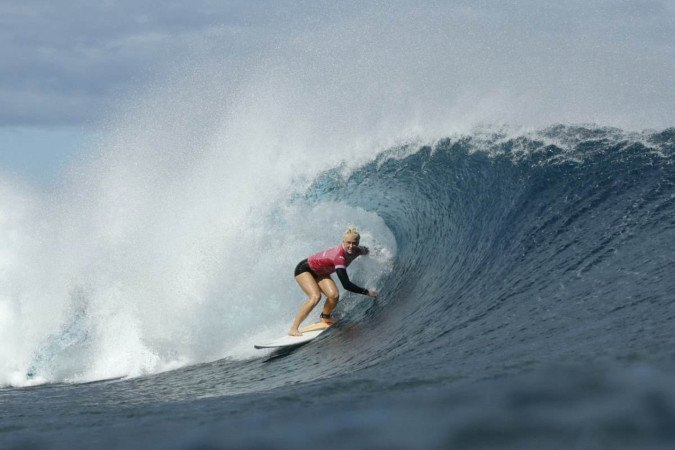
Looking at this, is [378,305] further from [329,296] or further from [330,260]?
[330,260]

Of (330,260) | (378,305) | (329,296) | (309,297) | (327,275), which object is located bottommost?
(378,305)

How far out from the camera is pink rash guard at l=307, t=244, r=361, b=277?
1019 cm

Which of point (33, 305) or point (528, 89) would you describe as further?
point (528, 89)

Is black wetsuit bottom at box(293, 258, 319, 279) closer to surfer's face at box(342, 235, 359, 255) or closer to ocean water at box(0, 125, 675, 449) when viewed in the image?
surfer's face at box(342, 235, 359, 255)

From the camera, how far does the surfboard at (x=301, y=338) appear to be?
9.81 metres

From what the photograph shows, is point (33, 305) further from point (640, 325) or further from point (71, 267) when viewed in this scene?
point (640, 325)

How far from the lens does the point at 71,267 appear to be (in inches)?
574

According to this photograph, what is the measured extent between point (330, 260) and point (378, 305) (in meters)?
0.93

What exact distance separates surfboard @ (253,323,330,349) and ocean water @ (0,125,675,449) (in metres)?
0.16

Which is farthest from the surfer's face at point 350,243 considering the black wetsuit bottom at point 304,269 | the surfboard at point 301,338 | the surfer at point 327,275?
the surfboard at point 301,338

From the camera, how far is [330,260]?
10.4m

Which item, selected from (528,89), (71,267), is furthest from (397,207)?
(71,267)

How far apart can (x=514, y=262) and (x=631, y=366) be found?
17.1 ft

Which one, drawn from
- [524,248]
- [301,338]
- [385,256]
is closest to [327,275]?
[301,338]
